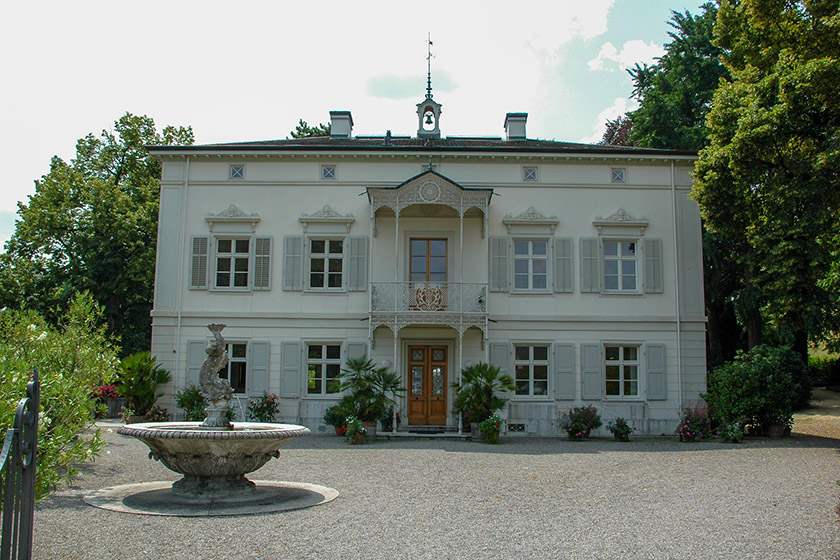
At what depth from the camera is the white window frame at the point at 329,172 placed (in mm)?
19844

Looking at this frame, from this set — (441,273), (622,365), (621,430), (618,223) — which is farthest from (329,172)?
(621,430)

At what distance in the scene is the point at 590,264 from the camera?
64.5 ft

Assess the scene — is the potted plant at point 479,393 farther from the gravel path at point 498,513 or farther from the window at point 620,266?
the window at point 620,266

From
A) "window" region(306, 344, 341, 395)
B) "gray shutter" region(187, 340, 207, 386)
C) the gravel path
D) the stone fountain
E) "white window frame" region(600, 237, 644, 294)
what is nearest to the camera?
the gravel path

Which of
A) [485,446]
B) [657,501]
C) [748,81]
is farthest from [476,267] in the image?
[657,501]

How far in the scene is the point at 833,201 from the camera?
14828 millimetres

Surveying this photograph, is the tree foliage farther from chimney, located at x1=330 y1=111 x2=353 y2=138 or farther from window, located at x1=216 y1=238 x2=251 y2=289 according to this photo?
chimney, located at x1=330 y1=111 x2=353 y2=138

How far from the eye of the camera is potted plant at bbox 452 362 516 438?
1723cm

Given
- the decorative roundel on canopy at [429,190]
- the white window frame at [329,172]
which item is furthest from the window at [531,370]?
the white window frame at [329,172]

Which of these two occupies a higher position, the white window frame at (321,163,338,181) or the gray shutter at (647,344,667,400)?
the white window frame at (321,163,338,181)

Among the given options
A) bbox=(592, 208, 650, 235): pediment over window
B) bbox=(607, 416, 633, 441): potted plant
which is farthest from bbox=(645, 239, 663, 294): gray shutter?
bbox=(607, 416, 633, 441): potted plant

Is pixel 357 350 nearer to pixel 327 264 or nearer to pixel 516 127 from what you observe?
pixel 327 264

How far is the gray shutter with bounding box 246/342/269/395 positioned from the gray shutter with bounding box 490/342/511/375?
6.12 metres

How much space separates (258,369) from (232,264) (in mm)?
3029
